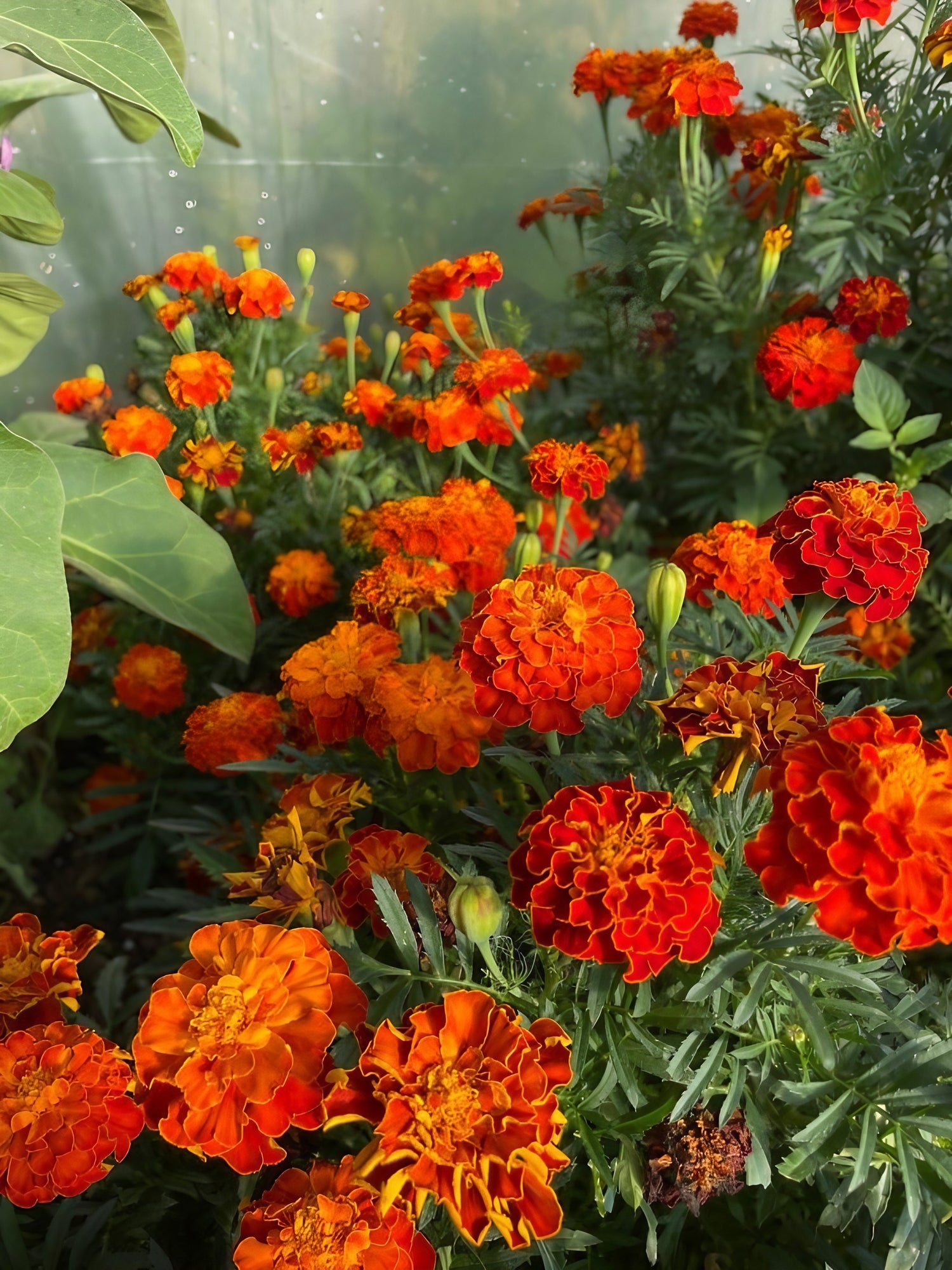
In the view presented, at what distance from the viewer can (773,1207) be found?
0.51 meters

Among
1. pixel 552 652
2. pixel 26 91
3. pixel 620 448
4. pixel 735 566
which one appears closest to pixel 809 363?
pixel 620 448

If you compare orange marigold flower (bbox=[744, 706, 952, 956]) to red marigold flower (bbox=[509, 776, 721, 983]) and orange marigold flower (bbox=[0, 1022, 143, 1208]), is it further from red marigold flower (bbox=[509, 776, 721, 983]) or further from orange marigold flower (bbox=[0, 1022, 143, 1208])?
orange marigold flower (bbox=[0, 1022, 143, 1208])

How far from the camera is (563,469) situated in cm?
71

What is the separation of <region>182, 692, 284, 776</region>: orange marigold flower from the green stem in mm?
371

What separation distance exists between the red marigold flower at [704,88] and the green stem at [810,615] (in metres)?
0.56

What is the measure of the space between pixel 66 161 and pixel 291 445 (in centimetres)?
55

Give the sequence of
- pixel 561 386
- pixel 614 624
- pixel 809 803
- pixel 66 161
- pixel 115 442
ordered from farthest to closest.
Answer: pixel 561 386 → pixel 66 161 → pixel 115 442 → pixel 614 624 → pixel 809 803

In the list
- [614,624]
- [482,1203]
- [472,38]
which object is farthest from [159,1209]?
[472,38]

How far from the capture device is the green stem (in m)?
0.48

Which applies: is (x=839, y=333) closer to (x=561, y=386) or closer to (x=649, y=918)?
(x=561, y=386)

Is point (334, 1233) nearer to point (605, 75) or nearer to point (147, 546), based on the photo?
point (147, 546)

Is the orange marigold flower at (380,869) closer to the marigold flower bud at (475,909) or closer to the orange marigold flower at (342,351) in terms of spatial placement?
the marigold flower bud at (475,909)

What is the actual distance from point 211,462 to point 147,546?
11 cm

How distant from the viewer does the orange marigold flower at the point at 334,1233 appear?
37cm
